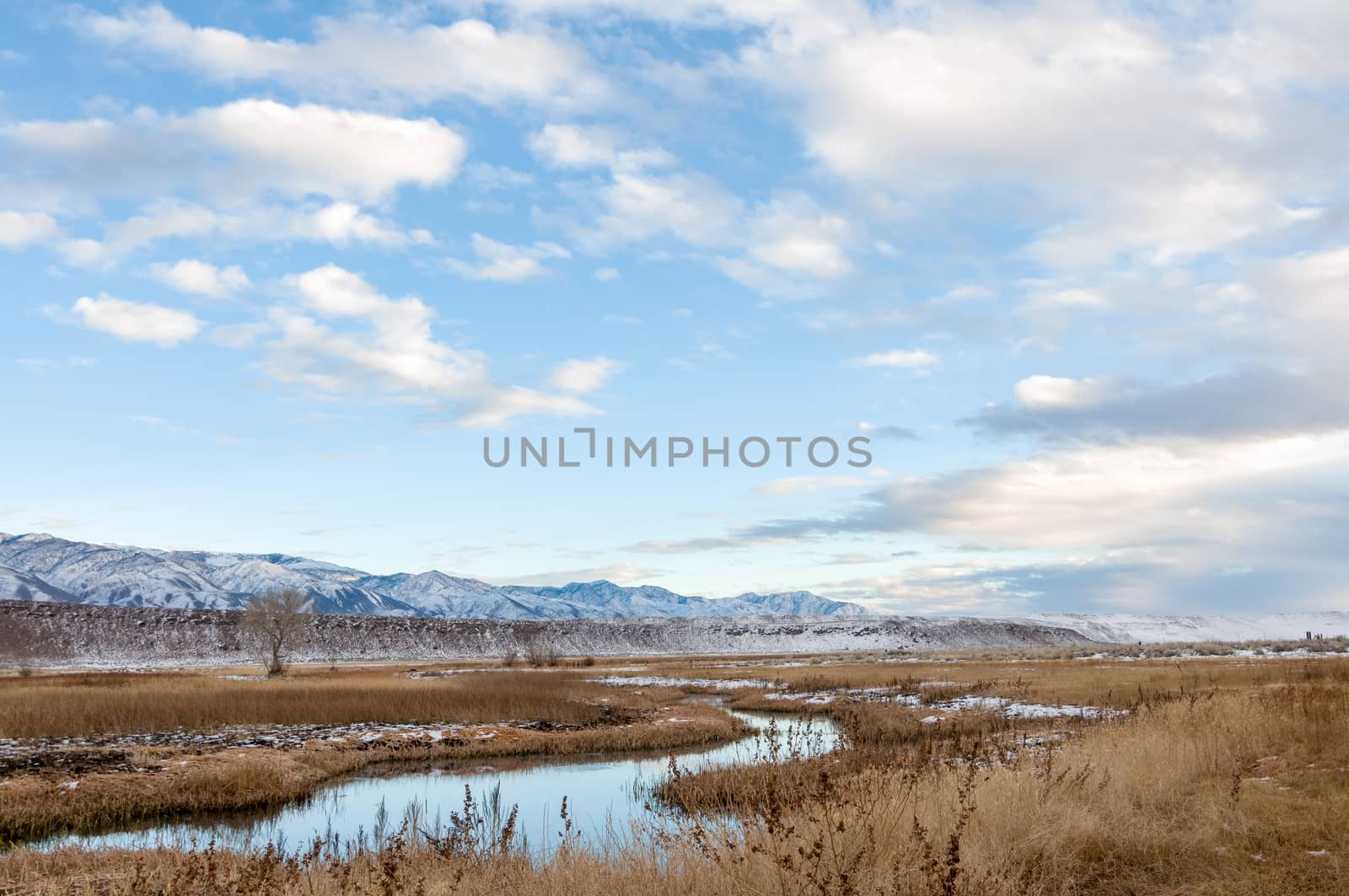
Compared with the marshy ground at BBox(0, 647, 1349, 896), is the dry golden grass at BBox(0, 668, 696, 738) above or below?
below

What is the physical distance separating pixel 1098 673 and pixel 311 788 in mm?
34587

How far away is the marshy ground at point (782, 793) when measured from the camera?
22.8ft

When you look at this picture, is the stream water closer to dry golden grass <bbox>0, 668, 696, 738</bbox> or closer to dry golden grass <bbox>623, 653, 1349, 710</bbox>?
dry golden grass <bbox>0, 668, 696, 738</bbox>

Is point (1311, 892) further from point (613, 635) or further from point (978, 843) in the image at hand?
point (613, 635)

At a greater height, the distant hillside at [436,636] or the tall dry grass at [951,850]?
the tall dry grass at [951,850]

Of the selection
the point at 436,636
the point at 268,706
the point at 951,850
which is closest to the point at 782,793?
the point at 951,850

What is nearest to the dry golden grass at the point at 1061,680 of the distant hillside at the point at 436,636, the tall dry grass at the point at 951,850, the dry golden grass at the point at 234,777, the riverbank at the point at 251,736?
the riverbank at the point at 251,736

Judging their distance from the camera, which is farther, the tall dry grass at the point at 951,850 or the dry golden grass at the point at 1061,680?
the dry golden grass at the point at 1061,680

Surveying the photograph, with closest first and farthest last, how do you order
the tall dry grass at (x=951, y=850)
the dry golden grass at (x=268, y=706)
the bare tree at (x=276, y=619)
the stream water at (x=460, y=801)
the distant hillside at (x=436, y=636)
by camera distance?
the tall dry grass at (x=951, y=850) → the stream water at (x=460, y=801) → the dry golden grass at (x=268, y=706) → the bare tree at (x=276, y=619) → the distant hillside at (x=436, y=636)

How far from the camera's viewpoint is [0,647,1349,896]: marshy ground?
22.8 feet

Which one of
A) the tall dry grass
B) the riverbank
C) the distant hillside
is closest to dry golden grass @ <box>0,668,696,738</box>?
the riverbank

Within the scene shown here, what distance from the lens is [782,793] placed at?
8.60 m

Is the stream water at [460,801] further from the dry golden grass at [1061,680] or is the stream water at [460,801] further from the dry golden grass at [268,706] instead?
the dry golden grass at [1061,680]

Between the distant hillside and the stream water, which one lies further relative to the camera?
the distant hillside
